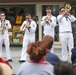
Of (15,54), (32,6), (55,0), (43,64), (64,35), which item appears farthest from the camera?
(32,6)

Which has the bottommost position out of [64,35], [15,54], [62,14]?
[15,54]

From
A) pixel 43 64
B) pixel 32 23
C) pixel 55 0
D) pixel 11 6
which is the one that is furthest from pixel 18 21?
pixel 43 64

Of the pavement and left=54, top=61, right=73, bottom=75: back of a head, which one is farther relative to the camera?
the pavement

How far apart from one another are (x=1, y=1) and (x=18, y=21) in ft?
4.82

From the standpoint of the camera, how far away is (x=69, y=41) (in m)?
10.8

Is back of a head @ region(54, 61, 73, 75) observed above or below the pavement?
above

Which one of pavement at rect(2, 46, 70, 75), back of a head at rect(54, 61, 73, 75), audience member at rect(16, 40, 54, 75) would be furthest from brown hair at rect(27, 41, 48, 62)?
pavement at rect(2, 46, 70, 75)

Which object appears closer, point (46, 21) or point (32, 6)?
point (46, 21)

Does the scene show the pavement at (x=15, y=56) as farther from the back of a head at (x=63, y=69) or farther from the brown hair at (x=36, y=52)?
the back of a head at (x=63, y=69)

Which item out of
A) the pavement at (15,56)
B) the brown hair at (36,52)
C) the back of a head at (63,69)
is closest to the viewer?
the back of a head at (63,69)

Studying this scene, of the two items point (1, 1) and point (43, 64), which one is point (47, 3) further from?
point (43, 64)

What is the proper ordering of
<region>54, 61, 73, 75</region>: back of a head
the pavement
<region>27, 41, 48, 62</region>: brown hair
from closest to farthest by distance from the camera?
<region>54, 61, 73, 75</region>: back of a head, <region>27, 41, 48, 62</region>: brown hair, the pavement

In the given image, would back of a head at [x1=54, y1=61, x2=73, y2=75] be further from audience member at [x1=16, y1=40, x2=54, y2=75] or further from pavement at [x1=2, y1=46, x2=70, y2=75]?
pavement at [x1=2, y1=46, x2=70, y2=75]

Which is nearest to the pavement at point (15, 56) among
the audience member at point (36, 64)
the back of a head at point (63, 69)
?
the audience member at point (36, 64)
